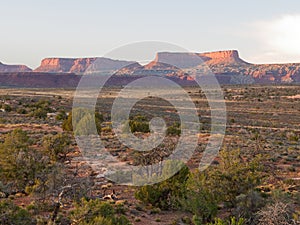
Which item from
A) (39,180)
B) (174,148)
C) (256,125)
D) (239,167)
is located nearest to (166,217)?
(239,167)

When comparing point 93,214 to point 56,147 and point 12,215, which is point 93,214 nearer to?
point 12,215

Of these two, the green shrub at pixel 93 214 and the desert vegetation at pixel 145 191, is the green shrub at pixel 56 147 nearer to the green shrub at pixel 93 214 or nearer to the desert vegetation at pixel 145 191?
the desert vegetation at pixel 145 191

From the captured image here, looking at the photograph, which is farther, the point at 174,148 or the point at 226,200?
the point at 174,148

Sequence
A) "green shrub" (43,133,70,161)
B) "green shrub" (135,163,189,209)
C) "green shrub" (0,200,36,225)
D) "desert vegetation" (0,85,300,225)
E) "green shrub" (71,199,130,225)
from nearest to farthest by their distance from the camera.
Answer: "green shrub" (71,199,130,225), "green shrub" (0,200,36,225), "desert vegetation" (0,85,300,225), "green shrub" (135,163,189,209), "green shrub" (43,133,70,161)

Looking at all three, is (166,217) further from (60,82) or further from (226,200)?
(60,82)

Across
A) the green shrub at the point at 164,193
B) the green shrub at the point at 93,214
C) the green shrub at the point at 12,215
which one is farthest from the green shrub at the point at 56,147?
the green shrub at the point at 93,214

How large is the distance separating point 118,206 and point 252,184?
4.45m

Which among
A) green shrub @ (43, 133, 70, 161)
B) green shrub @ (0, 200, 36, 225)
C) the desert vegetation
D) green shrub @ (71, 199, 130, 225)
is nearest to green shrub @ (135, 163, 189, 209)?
the desert vegetation

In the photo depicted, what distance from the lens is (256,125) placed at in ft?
122

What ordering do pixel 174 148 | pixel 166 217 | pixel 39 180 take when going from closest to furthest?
pixel 166 217 < pixel 39 180 < pixel 174 148

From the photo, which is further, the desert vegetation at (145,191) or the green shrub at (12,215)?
the desert vegetation at (145,191)

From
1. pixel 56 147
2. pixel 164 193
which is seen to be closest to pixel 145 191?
pixel 164 193

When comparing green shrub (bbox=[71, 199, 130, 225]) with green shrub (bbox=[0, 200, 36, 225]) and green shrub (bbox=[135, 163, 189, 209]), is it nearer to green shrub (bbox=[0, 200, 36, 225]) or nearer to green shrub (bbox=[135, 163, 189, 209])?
green shrub (bbox=[0, 200, 36, 225])

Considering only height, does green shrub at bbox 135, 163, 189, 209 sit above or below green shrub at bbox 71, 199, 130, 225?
below
